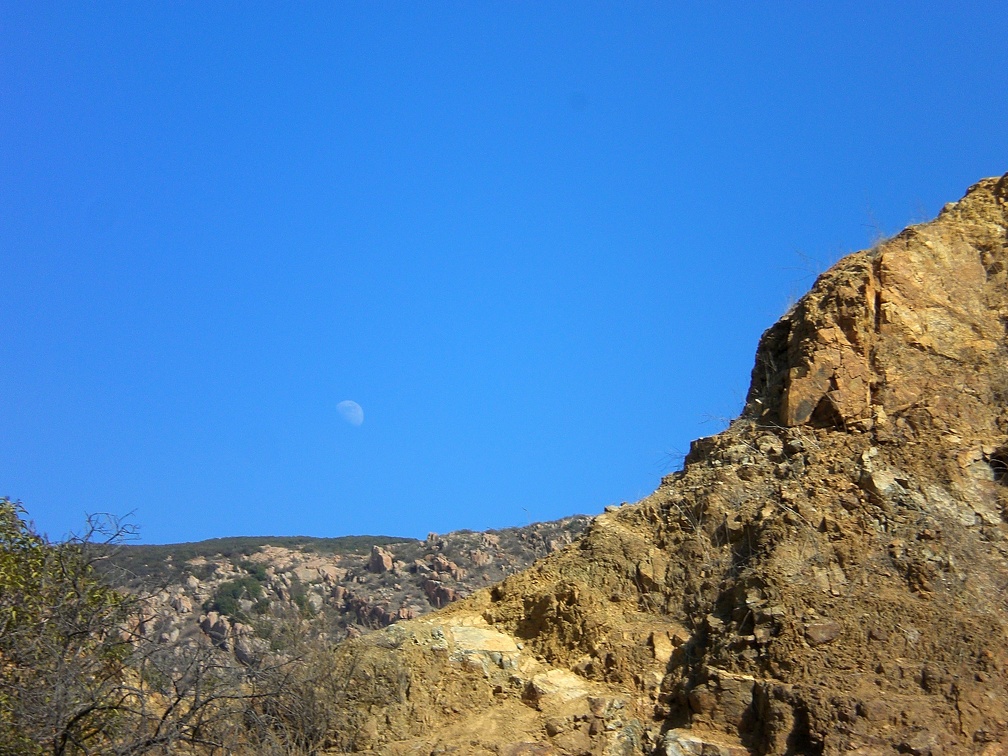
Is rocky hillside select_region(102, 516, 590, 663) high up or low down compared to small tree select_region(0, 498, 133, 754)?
up

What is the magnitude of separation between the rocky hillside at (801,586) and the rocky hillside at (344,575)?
40.4 ft

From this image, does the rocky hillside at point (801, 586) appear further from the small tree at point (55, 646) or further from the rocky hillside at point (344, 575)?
the rocky hillside at point (344, 575)

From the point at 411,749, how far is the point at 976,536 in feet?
19.2

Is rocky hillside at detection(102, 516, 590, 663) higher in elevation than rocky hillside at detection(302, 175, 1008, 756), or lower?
higher

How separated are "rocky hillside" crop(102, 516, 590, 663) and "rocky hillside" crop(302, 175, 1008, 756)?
12328 mm

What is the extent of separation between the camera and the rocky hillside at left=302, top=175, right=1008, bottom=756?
30.3ft

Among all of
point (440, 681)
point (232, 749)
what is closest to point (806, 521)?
point (440, 681)

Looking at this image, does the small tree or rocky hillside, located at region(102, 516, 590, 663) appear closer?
the small tree

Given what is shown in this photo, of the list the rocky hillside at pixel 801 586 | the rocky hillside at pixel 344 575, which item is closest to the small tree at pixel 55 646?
the rocky hillside at pixel 801 586

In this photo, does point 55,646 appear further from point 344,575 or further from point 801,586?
point 344,575

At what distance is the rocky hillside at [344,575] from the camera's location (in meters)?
28.2

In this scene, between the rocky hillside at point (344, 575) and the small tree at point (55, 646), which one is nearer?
the small tree at point (55, 646)

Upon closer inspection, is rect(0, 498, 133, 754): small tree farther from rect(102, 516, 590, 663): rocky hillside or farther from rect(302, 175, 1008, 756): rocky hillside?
rect(102, 516, 590, 663): rocky hillside

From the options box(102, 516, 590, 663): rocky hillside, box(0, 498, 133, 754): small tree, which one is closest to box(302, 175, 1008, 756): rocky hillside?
box(0, 498, 133, 754): small tree
